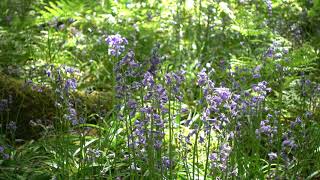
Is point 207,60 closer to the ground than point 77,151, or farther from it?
farther from it

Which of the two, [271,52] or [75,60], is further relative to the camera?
[75,60]

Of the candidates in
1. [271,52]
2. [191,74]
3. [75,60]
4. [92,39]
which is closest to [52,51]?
[75,60]

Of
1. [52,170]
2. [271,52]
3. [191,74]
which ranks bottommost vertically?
[52,170]

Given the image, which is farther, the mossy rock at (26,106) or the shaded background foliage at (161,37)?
the shaded background foliage at (161,37)

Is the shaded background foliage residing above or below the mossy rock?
above

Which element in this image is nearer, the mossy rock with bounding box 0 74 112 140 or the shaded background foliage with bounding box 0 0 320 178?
the mossy rock with bounding box 0 74 112 140

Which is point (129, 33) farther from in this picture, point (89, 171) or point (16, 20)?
point (89, 171)

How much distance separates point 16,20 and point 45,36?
1.66 ft

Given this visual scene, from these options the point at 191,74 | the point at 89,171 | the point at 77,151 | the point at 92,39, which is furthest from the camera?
the point at 92,39

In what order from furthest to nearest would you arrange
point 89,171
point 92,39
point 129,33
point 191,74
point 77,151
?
1. point 92,39
2. point 129,33
3. point 191,74
4. point 77,151
5. point 89,171

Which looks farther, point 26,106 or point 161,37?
point 161,37

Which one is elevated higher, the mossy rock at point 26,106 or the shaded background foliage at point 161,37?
the shaded background foliage at point 161,37

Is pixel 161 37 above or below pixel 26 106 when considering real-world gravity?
above

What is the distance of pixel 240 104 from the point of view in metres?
3.35
